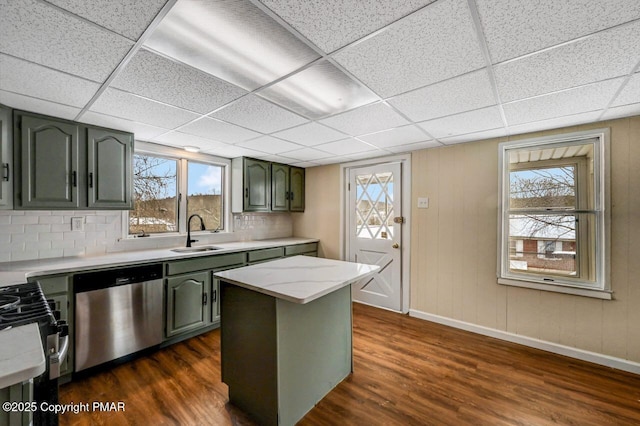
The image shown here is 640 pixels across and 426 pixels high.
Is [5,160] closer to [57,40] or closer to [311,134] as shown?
[57,40]

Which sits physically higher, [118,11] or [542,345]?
[118,11]

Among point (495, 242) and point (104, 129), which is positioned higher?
point (104, 129)

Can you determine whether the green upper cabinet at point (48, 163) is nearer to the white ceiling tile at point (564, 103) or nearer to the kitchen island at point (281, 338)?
the kitchen island at point (281, 338)

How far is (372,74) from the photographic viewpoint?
5.37ft

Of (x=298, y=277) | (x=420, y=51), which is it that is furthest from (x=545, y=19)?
(x=298, y=277)

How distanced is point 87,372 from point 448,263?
373 centimetres

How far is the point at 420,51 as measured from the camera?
4.63 ft

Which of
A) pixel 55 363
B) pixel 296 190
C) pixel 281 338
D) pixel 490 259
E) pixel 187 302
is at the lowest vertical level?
pixel 187 302

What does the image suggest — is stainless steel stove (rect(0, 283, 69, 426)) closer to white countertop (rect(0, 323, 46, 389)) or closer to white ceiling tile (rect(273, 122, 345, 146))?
white countertop (rect(0, 323, 46, 389))

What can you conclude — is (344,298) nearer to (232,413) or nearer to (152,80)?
(232,413)

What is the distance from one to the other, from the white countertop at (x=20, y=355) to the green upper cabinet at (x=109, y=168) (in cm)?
191

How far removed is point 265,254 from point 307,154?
149cm

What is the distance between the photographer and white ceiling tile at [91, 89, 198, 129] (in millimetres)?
1941

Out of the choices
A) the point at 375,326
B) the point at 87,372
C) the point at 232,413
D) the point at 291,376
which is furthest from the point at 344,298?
the point at 87,372
